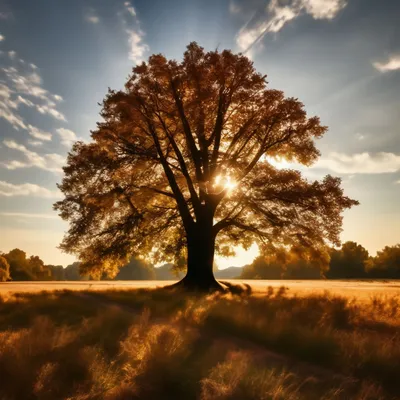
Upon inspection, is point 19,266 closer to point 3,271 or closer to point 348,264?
point 3,271

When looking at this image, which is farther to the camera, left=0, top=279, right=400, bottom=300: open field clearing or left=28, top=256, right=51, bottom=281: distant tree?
left=28, top=256, right=51, bottom=281: distant tree

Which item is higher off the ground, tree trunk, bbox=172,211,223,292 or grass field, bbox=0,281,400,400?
tree trunk, bbox=172,211,223,292

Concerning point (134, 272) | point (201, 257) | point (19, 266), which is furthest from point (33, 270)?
point (201, 257)

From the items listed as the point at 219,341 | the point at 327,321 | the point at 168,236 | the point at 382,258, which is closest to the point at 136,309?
the point at 219,341

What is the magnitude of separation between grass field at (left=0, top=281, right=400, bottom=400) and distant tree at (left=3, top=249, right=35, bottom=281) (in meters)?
85.7

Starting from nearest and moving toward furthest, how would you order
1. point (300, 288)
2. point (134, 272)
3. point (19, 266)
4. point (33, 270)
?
point (300, 288), point (19, 266), point (33, 270), point (134, 272)

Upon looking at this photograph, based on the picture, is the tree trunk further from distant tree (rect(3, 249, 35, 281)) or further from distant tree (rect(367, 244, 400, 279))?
distant tree (rect(3, 249, 35, 281))

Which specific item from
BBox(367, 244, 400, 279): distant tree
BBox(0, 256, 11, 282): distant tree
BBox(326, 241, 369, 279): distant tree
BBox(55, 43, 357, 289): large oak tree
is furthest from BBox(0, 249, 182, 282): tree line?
BBox(55, 43, 357, 289): large oak tree

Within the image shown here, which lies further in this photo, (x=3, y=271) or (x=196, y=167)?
(x=3, y=271)

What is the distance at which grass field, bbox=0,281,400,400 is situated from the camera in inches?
153

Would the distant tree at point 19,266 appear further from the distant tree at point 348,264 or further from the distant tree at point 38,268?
the distant tree at point 348,264

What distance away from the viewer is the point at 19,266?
284ft

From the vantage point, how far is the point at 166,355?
4.87 meters

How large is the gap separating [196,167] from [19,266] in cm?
8388
